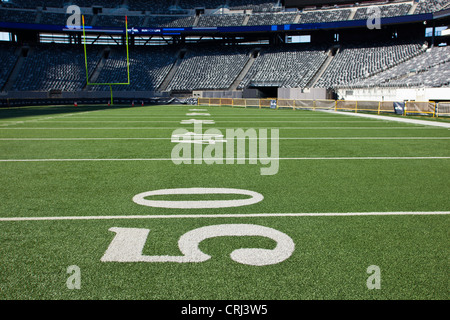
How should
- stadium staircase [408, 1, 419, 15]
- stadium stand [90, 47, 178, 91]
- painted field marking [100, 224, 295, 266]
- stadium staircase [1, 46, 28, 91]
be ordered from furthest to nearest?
stadium stand [90, 47, 178, 91]
stadium staircase [1, 46, 28, 91]
stadium staircase [408, 1, 419, 15]
painted field marking [100, 224, 295, 266]

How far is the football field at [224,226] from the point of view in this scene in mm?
2633

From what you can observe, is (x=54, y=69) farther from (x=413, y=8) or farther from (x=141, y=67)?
(x=413, y=8)

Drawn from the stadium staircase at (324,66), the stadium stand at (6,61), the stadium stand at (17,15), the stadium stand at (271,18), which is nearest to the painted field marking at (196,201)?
the stadium staircase at (324,66)

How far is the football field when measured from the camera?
2.63 metres

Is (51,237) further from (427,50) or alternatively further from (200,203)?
(427,50)

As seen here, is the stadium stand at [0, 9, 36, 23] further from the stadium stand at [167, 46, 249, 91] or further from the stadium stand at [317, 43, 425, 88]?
the stadium stand at [317, 43, 425, 88]

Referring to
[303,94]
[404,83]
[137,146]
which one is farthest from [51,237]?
[303,94]

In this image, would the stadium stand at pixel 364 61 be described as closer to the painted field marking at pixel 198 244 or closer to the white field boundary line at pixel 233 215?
the white field boundary line at pixel 233 215

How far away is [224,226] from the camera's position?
375cm

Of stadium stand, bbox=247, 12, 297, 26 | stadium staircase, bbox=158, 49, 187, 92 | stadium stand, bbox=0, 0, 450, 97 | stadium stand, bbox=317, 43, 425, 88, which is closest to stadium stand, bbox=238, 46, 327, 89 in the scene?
stadium stand, bbox=0, 0, 450, 97

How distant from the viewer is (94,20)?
44438mm
